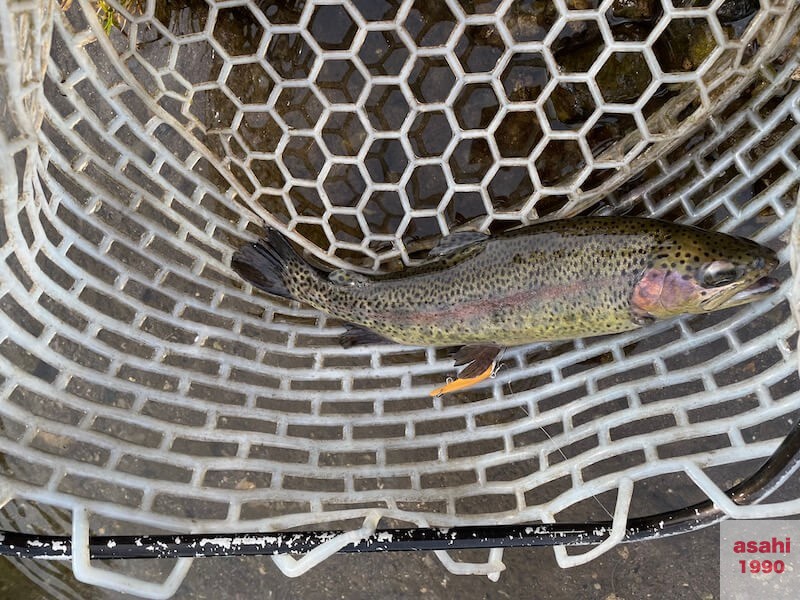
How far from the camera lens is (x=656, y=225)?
2.40m

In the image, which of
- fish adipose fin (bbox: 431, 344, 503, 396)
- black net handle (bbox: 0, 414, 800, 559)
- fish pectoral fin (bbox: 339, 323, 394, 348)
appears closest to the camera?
black net handle (bbox: 0, 414, 800, 559)

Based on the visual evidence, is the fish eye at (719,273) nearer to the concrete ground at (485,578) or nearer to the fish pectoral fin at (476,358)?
the fish pectoral fin at (476,358)

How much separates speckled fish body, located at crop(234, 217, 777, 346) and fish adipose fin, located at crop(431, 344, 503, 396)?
0.13ft

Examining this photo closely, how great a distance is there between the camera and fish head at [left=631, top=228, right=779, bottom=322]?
89.2 inches

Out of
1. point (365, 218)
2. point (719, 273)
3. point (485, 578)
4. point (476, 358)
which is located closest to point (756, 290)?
point (719, 273)

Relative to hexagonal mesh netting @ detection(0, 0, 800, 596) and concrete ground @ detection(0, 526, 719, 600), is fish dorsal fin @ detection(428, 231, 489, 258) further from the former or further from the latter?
concrete ground @ detection(0, 526, 719, 600)

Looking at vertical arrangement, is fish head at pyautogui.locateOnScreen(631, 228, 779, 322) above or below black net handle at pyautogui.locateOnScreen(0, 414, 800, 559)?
above

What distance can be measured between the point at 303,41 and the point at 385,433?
5.72ft

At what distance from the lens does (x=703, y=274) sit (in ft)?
7.48

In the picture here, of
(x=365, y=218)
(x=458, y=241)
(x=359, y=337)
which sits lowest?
(x=359, y=337)

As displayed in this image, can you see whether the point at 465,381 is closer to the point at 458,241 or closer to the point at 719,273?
the point at 458,241

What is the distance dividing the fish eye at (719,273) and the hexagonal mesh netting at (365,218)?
0.26 m

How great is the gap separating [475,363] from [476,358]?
0.06 feet

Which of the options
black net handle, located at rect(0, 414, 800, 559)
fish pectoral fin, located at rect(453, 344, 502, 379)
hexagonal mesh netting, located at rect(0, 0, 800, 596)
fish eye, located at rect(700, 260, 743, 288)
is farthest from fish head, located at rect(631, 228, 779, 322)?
black net handle, located at rect(0, 414, 800, 559)
